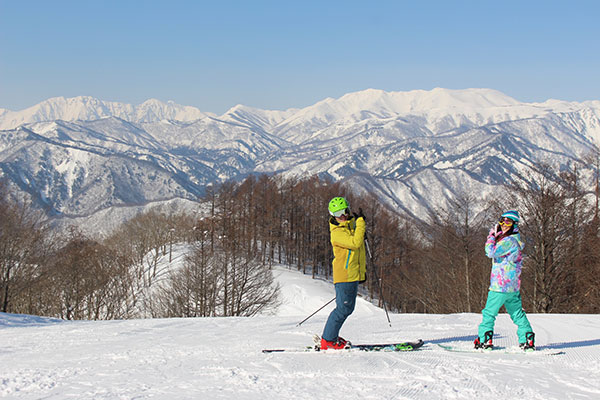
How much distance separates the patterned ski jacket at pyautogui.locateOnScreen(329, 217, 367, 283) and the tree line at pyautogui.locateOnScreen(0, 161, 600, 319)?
82.2 inches

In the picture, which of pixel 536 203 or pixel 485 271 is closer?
pixel 536 203

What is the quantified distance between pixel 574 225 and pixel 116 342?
75.0ft

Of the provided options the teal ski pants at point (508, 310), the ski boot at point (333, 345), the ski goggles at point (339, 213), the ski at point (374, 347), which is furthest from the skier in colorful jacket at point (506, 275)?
the ski goggles at point (339, 213)

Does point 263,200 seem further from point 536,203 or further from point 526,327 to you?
point 526,327

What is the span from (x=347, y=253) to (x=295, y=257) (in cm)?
6027

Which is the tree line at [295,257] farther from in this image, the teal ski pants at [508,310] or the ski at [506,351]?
the teal ski pants at [508,310]

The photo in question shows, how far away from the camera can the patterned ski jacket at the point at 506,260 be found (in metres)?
7.10

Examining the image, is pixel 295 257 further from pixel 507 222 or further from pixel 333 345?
pixel 507 222

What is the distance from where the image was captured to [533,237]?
23.0 meters

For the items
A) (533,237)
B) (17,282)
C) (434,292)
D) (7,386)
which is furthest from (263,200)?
(7,386)

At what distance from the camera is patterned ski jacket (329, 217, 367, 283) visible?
270 inches

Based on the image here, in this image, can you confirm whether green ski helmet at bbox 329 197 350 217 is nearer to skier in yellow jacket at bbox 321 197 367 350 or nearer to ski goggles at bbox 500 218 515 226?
skier in yellow jacket at bbox 321 197 367 350

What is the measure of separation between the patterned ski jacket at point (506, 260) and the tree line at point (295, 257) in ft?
7.80

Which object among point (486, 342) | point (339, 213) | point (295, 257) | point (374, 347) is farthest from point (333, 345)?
point (295, 257)
